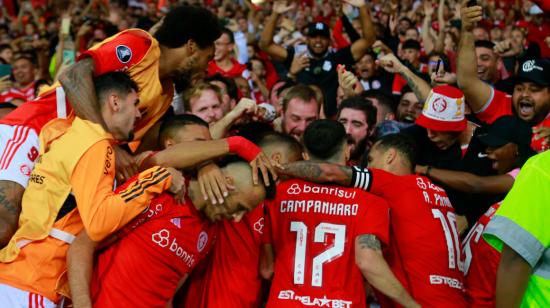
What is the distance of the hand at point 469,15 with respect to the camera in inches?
225

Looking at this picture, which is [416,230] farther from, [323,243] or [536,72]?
[536,72]

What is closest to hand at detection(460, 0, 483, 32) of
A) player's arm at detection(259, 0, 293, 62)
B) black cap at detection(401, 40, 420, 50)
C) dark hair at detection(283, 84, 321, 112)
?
dark hair at detection(283, 84, 321, 112)

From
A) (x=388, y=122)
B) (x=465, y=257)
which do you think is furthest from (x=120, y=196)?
(x=388, y=122)

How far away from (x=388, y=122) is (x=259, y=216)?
7.65 ft

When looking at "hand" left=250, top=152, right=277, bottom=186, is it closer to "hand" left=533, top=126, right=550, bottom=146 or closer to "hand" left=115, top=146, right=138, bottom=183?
"hand" left=115, top=146, right=138, bottom=183

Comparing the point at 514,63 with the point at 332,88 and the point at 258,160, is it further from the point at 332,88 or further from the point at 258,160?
the point at 258,160

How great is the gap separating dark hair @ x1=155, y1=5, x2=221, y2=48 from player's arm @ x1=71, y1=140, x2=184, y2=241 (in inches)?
51.3

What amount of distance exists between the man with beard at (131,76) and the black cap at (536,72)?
108 inches

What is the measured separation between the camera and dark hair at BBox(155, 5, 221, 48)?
490 cm

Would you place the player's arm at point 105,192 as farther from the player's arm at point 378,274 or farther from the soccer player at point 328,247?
the player's arm at point 378,274

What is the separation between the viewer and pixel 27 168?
4.45 m

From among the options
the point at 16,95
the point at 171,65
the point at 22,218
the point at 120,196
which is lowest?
the point at 16,95

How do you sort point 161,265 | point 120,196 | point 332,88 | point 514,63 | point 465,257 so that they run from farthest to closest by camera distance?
1. point 514,63
2. point 332,88
3. point 465,257
4. point 161,265
5. point 120,196

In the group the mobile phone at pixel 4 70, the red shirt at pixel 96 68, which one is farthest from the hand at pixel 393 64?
the mobile phone at pixel 4 70
